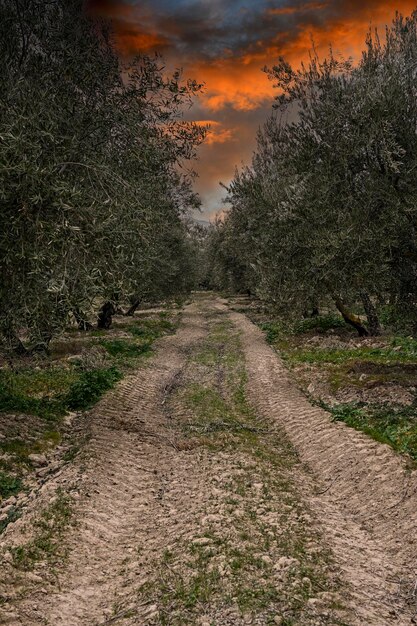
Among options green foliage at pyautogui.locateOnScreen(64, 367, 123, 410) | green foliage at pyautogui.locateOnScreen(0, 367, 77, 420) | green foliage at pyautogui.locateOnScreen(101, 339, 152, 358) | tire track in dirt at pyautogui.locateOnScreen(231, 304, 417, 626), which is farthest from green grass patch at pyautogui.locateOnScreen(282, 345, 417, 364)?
green foliage at pyautogui.locateOnScreen(0, 367, 77, 420)

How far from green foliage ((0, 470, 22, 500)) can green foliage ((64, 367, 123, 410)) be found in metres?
5.33

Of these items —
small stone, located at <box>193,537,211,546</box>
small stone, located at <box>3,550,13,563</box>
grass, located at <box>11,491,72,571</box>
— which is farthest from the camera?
small stone, located at <box>193,537,211,546</box>

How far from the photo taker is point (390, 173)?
13617 millimetres

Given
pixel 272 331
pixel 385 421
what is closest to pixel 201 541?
pixel 385 421

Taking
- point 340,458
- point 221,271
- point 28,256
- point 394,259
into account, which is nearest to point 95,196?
point 28,256

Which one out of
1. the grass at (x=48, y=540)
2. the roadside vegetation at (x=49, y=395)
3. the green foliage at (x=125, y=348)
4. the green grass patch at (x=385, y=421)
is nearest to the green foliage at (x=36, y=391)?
the roadside vegetation at (x=49, y=395)

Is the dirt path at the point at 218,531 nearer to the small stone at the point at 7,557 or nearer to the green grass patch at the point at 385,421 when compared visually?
the small stone at the point at 7,557

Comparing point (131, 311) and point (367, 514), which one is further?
point (131, 311)

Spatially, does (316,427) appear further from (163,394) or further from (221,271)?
(221,271)

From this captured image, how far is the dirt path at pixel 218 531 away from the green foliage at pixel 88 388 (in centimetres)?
118

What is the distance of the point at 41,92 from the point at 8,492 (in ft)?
27.1

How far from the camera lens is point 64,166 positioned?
9.18 m

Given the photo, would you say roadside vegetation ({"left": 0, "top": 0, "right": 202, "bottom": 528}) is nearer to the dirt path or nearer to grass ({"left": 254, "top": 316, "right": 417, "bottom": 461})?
→ the dirt path

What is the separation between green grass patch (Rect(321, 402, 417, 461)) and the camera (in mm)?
10492
